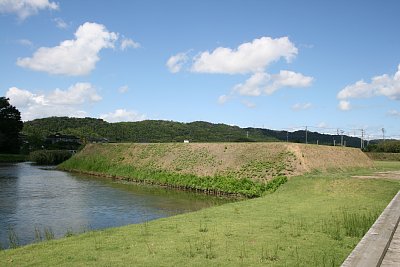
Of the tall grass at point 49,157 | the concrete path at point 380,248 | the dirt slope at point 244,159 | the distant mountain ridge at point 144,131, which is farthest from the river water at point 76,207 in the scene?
the distant mountain ridge at point 144,131

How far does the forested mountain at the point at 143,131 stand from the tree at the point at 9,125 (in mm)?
19435

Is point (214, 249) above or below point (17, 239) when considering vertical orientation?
above

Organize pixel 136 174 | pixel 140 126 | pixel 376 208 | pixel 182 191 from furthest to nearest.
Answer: pixel 140 126 < pixel 136 174 < pixel 182 191 < pixel 376 208

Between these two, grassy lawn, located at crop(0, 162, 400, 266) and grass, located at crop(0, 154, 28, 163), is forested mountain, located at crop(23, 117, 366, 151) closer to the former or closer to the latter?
grass, located at crop(0, 154, 28, 163)

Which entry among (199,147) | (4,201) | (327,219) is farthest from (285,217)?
(199,147)

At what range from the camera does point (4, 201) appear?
24.7 m

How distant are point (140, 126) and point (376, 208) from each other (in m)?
129

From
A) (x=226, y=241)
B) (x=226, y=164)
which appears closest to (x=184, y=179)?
(x=226, y=164)

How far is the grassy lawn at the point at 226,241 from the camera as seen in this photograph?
30.0 ft

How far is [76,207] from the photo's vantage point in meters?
23.3

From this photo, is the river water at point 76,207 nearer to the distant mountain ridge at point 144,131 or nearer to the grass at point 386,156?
the grass at point 386,156

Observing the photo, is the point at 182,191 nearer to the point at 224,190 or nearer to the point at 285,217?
the point at 224,190

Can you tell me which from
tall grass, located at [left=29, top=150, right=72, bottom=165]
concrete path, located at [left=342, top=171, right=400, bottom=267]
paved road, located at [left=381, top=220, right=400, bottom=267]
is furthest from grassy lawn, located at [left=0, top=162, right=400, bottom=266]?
tall grass, located at [left=29, top=150, right=72, bottom=165]

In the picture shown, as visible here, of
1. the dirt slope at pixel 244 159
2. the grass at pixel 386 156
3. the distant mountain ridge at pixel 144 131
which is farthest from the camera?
the distant mountain ridge at pixel 144 131
